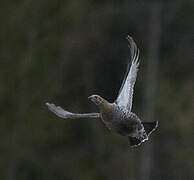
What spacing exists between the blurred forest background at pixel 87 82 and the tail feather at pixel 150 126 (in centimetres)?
1083

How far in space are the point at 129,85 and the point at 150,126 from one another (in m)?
0.45

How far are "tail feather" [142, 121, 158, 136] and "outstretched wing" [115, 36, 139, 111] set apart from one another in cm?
25

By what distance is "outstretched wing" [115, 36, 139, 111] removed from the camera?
1234 centimetres

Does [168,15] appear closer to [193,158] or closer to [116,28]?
[116,28]

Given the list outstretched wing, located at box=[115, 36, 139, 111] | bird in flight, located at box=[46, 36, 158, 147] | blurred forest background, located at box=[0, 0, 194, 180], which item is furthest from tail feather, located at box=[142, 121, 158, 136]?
blurred forest background, located at box=[0, 0, 194, 180]

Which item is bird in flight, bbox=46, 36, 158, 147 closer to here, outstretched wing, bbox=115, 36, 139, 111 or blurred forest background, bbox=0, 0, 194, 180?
outstretched wing, bbox=115, 36, 139, 111

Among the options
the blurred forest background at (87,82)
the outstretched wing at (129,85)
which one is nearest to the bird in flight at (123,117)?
the outstretched wing at (129,85)

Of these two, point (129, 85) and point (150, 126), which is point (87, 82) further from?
point (150, 126)

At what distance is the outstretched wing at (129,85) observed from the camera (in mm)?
12336

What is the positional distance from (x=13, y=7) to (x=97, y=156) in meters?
3.51

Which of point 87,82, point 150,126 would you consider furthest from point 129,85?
point 87,82

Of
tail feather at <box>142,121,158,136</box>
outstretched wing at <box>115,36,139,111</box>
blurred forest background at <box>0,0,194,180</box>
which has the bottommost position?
tail feather at <box>142,121,158,136</box>

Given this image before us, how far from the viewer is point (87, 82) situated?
2634 cm

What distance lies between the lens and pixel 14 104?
962 inches
